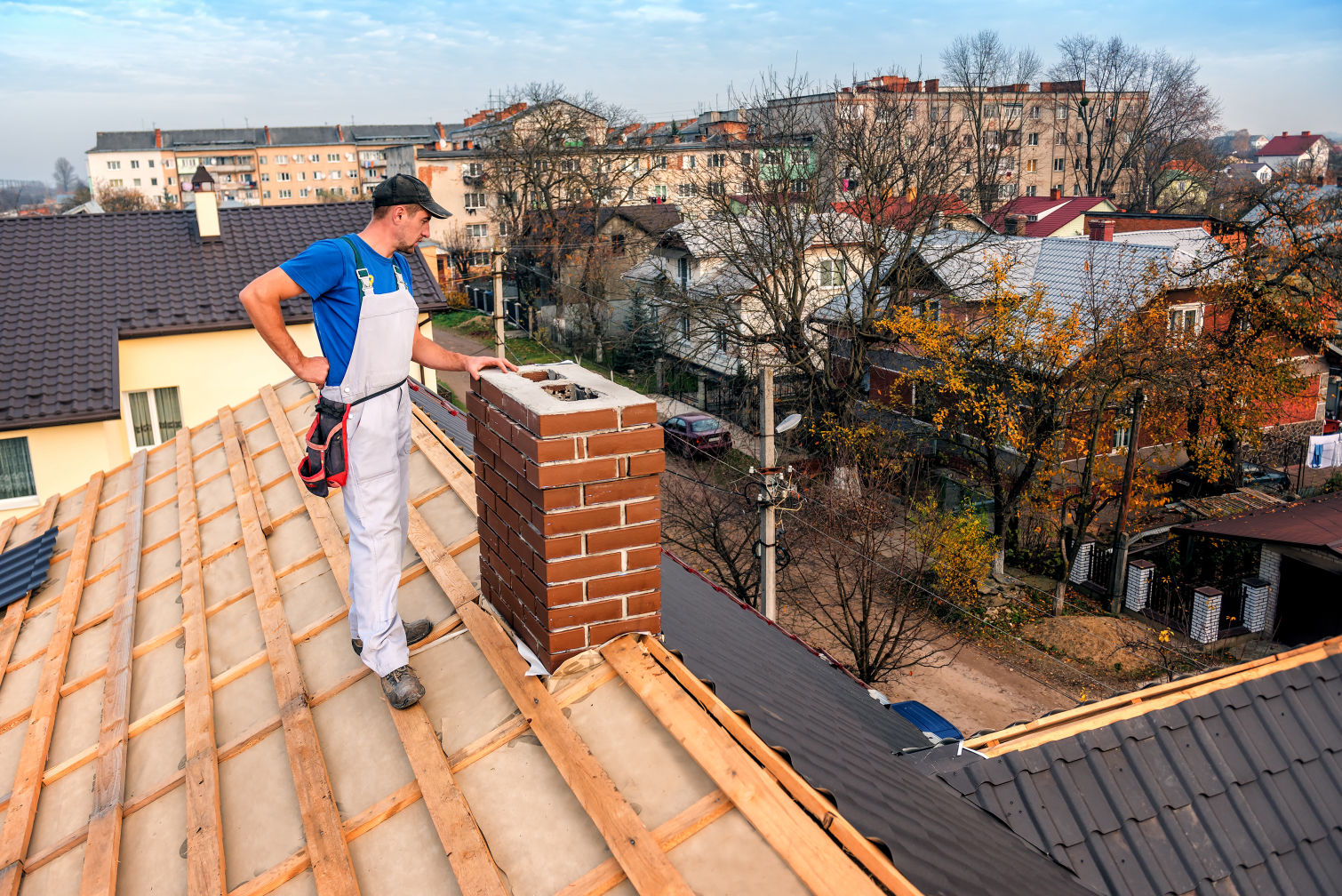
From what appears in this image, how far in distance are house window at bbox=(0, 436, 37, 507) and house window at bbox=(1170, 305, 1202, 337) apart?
24185 millimetres

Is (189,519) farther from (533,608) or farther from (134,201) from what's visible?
(134,201)

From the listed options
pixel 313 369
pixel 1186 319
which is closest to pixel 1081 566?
pixel 1186 319

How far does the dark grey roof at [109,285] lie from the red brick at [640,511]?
15291 mm

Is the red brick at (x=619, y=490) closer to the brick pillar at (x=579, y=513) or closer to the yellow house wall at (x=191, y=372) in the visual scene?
the brick pillar at (x=579, y=513)

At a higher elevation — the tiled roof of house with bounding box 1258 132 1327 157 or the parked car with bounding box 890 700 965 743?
the tiled roof of house with bounding box 1258 132 1327 157

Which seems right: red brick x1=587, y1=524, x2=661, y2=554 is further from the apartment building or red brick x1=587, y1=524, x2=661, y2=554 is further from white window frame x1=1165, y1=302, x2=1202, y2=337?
the apartment building

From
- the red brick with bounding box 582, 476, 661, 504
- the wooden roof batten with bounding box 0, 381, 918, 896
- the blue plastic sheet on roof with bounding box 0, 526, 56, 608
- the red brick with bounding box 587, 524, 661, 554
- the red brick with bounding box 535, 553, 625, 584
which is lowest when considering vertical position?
the blue plastic sheet on roof with bounding box 0, 526, 56, 608

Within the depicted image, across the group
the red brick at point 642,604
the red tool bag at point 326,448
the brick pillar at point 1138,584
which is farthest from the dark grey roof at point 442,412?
the brick pillar at point 1138,584

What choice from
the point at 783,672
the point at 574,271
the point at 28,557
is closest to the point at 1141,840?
the point at 783,672

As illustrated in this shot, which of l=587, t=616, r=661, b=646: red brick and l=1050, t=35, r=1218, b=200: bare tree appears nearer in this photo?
l=587, t=616, r=661, b=646: red brick

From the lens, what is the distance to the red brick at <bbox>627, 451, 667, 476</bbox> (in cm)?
368

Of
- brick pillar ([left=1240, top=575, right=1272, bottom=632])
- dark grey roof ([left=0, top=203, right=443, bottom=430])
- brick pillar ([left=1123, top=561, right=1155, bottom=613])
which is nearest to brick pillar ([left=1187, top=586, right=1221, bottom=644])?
brick pillar ([left=1240, top=575, right=1272, bottom=632])

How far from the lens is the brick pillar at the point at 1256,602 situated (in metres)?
19.2

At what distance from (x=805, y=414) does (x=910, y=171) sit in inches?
292
